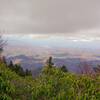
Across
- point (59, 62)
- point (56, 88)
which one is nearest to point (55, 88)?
point (56, 88)

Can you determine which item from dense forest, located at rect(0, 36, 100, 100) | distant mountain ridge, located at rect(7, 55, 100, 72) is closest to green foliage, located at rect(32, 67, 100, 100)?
dense forest, located at rect(0, 36, 100, 100)

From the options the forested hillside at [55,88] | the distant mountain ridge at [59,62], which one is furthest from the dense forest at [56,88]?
the distant mountain ridge at [59,62]

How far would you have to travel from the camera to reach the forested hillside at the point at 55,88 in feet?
42.6

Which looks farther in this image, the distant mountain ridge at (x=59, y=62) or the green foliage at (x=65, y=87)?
the distant mountain ridge at (x=59, y=62)

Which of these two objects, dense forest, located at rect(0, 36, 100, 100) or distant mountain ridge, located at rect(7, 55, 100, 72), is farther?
distant mountain ridge, located at rect(7, 55, 100, 72)

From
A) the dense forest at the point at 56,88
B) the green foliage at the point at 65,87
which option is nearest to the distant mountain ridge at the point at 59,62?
the dense forest at the point at 56,88

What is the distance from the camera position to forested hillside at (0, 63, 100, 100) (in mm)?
12984

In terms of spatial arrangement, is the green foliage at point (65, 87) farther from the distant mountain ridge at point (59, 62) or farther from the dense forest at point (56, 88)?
the distant mountain ridge at point (59, 62)

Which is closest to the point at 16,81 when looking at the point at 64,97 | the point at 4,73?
the point at 4,73

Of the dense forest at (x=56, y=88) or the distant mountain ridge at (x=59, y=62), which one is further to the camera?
the distant mountain ridge at (x=59, y=62)

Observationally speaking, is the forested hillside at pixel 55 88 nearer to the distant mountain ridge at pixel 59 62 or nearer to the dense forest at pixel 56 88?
the dense forest at pixel 56 88

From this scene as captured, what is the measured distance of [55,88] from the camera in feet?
44.9

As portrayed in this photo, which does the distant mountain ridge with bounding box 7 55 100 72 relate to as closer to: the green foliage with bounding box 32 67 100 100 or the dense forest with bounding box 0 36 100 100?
the dense forest with bounding box 0 36 100 100

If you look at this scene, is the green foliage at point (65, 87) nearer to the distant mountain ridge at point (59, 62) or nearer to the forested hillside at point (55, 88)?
the forested hillside at point (55, 88)
